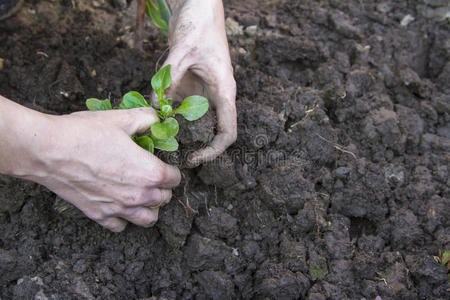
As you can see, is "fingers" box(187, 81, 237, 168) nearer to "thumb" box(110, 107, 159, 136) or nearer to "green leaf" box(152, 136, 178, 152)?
"green leaf" box(152, 136, 178, 152)

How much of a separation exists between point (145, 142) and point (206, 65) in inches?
18.4

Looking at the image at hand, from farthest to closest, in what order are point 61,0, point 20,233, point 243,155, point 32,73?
point 61,0 → point 32,73 → point 243,155 → point 20,233

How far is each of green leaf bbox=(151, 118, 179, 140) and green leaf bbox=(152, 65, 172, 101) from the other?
13 centimetres

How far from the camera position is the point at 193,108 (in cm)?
172

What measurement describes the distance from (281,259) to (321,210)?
0.31 meters

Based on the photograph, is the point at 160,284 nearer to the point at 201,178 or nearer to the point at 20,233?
the point at 201,178

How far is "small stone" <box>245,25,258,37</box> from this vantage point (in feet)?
8.70

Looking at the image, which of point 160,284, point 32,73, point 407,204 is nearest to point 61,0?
point 32,73

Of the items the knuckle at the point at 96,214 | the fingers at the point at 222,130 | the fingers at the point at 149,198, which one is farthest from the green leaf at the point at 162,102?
the knuckle at the point at 96,214

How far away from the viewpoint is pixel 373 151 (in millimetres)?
2197

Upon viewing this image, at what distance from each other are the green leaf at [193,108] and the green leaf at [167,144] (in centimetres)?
12

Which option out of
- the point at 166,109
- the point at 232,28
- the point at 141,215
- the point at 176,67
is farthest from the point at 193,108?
the point at 232,28

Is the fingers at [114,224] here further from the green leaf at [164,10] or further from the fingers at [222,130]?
the green leaf at [164,10]

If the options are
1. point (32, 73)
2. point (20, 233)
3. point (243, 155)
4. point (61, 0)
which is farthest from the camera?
point (61, 0)
